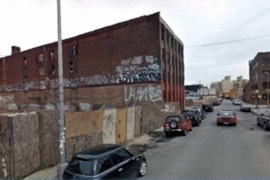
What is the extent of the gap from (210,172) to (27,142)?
23.4 ft

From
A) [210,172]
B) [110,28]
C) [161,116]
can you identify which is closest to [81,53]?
[110,28]

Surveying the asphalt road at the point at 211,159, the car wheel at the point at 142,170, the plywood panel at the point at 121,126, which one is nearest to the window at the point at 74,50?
the plywood panel at the point at 121,126

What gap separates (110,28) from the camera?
94.7 feet

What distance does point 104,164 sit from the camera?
541 centimetres

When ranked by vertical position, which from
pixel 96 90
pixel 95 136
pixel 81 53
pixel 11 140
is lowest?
pixel 95 136

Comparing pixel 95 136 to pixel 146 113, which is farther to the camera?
pixel 146 113

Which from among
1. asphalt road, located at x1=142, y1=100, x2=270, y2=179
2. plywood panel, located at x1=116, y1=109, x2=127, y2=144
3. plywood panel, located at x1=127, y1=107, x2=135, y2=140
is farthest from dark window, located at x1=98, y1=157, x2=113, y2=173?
plywood panel, located at x1=127, y1=107, x2=135, y2=140

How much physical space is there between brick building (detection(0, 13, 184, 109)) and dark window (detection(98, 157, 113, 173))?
65.4 ft

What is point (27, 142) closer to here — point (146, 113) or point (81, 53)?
point (146, 113)

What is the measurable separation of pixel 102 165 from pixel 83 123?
433cm

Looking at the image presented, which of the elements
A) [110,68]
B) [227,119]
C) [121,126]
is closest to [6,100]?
[110,68]

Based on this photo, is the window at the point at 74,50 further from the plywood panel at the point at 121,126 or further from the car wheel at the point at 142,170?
the car wheel at the point at 142,170

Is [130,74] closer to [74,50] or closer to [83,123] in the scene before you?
[74,50]

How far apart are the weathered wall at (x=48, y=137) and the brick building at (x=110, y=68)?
17.7 m
